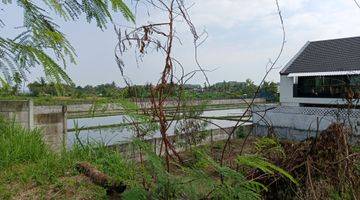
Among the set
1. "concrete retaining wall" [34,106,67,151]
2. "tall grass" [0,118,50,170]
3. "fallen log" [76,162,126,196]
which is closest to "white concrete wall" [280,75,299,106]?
"concrete retaining wall" [34,106,67,151]

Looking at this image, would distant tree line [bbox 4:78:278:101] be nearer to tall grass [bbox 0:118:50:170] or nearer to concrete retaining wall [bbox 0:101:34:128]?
tall grass [bbox 0:118:50:170]

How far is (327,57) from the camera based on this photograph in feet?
95.6

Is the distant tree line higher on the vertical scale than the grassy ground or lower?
higher

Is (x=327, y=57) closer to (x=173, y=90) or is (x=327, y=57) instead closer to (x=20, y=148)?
(x=20, y=148)

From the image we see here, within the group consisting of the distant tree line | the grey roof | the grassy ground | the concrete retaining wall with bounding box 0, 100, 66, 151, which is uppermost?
the grey roof

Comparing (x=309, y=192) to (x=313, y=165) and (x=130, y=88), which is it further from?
(x=130, y=88)

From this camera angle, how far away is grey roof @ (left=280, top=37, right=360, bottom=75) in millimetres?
26953

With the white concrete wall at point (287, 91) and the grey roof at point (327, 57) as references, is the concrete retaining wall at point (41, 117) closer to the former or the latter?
the grey roof at point (327, 57)

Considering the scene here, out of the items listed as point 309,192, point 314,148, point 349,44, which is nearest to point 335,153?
point 314,148

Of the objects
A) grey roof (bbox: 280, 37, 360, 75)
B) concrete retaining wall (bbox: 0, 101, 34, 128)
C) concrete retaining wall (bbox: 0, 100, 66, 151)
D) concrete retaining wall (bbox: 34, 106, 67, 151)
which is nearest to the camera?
concrete retaining wall (bbox: 0, 101, 34, 128)

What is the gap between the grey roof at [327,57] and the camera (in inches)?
1061

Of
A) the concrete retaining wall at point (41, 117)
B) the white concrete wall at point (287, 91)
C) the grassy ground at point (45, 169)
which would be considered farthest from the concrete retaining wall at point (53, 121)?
the white concrete wall at point (287, 91)

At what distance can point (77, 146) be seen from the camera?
4535 mm

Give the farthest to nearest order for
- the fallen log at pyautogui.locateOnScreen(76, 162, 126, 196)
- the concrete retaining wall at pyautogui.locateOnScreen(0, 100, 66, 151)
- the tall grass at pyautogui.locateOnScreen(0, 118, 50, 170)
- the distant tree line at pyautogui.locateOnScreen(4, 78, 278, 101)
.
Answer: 1. the concrete retaining wall at pyautogui.locateOnScreen(0, 100, 66, 151)
2. the tall grass at pyautogui.locateOnScreen(0, 118, 50, 170)
3. the fallen log at pyautogui.locateOnScreen(76, 162, 126, 196)
4. the distant tree line at pyautogui.locateOnScreen(4, 78, 278, 101)
